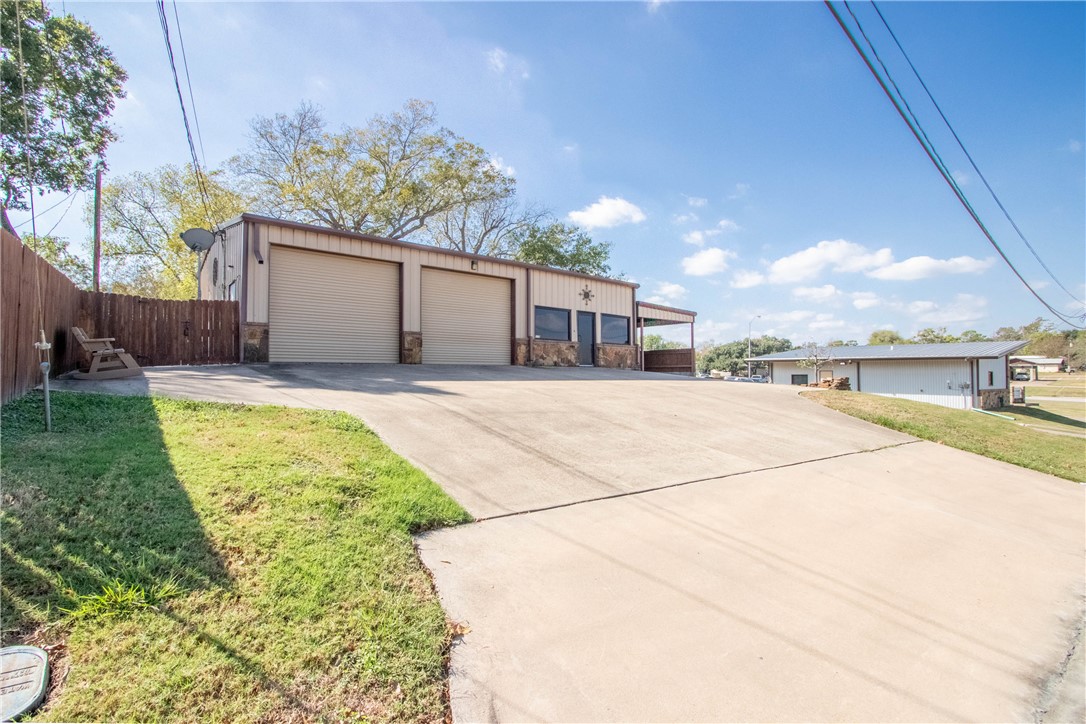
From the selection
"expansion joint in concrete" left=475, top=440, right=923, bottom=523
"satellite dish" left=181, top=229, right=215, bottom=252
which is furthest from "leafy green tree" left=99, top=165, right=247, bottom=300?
"expansion joint in concrete" left=475, top=440, right=923, bottom=523

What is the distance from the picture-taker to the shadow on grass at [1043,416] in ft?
74.5

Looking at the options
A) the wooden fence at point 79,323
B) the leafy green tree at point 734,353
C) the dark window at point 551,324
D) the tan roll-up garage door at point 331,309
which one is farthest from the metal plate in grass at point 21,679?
the leafy green tree at point 734,353

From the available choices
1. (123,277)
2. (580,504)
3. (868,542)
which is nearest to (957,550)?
(868,542)

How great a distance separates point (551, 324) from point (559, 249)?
46.7 feet

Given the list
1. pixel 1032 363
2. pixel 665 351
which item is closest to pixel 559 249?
pixel 665 351

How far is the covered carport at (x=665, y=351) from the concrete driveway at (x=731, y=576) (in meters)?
14.0

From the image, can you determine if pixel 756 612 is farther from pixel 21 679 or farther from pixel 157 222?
pixel 157 222

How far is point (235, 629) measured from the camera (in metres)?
2.02

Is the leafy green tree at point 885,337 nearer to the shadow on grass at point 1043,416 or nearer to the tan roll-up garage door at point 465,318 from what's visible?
the shadow on grass at point 1043,416

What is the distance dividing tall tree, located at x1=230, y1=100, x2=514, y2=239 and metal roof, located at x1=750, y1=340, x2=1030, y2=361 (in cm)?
2440

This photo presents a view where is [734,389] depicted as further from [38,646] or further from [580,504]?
[38,646]

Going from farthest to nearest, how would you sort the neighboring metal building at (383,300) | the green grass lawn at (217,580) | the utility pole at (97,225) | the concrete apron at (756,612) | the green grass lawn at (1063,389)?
the green grass lawn at (1063,389) < the utility pole at (97,225) < the neighboring metal building at (383,300) < the concrete apron at (756,612) < the green grass lawn at (217,580)

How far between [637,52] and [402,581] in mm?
8336

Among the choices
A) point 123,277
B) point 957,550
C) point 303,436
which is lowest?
point 957,550
